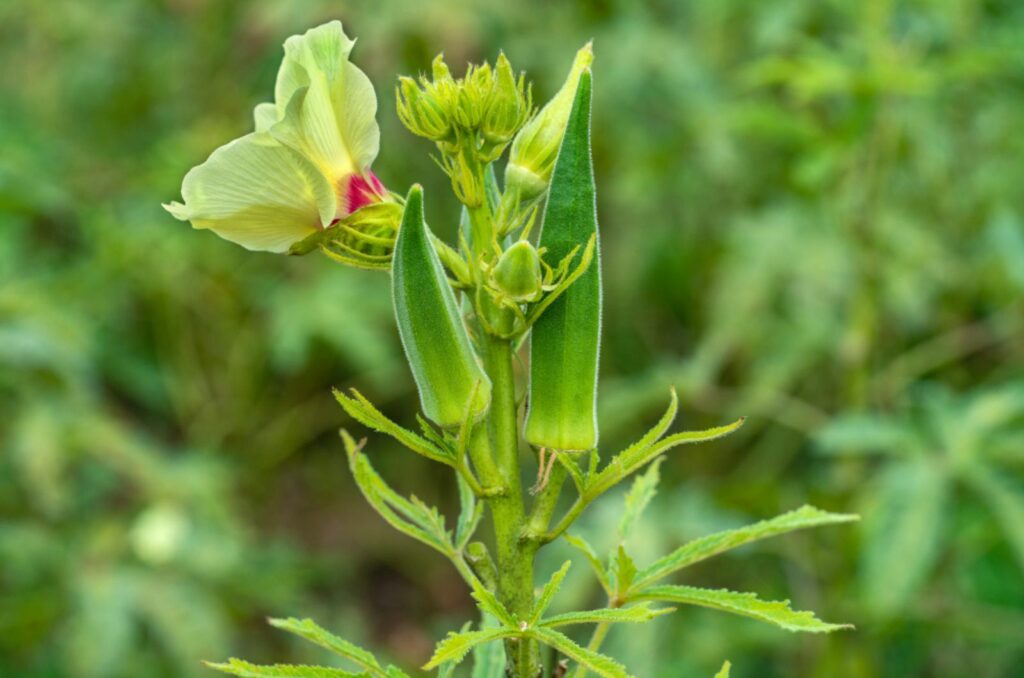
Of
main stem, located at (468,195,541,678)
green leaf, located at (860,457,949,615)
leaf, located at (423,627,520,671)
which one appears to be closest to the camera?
leaf, located at (423,627,520,671)

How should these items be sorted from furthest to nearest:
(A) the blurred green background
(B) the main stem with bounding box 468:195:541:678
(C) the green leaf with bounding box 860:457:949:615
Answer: (A) the blurred green background
(C) the green leaf with bounding box 860:457:949:615
(B) the main stem with bounding box 468:195:541:678

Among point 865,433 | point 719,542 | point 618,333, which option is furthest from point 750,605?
point 618,333

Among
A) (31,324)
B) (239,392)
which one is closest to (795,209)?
(239,392)

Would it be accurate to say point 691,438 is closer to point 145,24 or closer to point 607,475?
point 607,475

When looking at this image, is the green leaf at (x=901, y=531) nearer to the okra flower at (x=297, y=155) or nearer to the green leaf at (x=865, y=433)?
the green leaf at (x=865, y=433)

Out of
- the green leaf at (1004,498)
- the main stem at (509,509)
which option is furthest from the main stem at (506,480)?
the green leaf at (1004,498)

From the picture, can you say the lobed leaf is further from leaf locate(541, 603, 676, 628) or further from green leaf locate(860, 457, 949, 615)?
green leaf locate(860, 457, 949, 615)

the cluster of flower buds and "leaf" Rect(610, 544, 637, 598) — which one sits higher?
the cluster of flower buds

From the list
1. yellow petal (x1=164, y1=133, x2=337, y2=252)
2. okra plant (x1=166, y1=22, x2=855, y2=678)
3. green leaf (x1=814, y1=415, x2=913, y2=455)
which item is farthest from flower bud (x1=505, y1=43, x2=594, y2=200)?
green leaf (x1=814, y1=415, x2=913, y2=455)
